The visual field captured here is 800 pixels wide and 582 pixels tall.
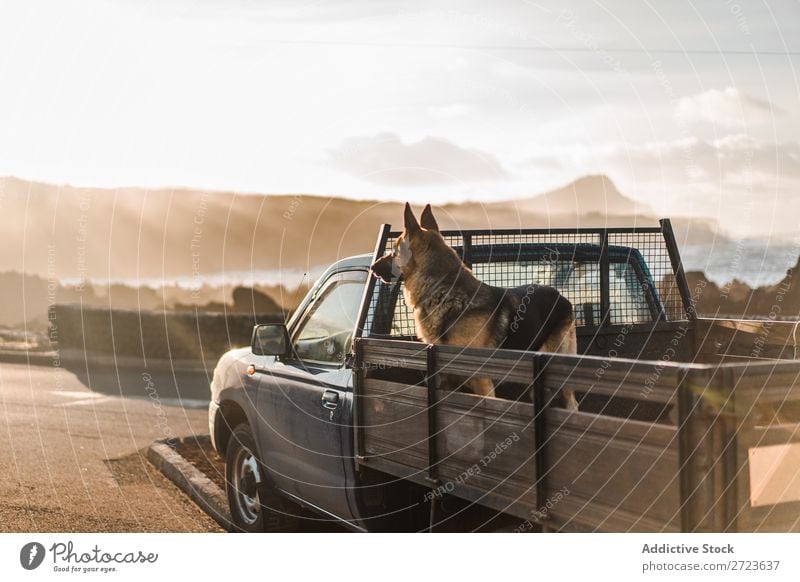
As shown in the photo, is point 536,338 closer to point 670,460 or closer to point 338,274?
point 338,274

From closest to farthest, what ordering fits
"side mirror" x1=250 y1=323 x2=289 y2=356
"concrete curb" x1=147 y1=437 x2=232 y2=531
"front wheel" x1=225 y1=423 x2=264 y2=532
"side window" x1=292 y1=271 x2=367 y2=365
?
"side window" x1=292 y1=271 x2=367 y2=365 → "side mirror" x1=250 y1=323 x2=289 y2=356 → "front wheel" x1=225 y1=423 x2=264 y2=532 → "concrete curb" x1=147 y1=437 x2=232 y2=531

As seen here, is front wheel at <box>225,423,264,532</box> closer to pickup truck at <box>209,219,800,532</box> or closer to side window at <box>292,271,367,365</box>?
pickup truck at <box>209,219,800,532</box>

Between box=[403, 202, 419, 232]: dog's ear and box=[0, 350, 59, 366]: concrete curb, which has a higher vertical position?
box=[403, 202, 419, 232]: dog's ear

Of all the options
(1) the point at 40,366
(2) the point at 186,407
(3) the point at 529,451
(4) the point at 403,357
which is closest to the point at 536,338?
(4) the point at 403,357

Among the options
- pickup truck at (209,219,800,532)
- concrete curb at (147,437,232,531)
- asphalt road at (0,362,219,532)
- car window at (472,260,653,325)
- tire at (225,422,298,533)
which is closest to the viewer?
pickup truck at (209,219,800,532)

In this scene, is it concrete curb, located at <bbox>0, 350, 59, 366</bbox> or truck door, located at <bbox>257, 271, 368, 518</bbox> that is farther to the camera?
concrete curb, located at <bbox>0, 350, 59, 366</bbox>

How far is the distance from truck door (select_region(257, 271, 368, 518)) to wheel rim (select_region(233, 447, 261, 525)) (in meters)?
0.33

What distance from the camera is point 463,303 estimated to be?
5.07 m

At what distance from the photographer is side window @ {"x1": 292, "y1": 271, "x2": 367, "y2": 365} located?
5512 mm

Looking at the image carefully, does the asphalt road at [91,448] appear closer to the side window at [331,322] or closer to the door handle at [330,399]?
the side window at [331,322]

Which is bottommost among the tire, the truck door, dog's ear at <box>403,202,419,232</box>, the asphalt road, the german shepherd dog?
the asphalt road

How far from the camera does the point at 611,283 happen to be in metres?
5.95

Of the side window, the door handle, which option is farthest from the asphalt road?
the door handle
